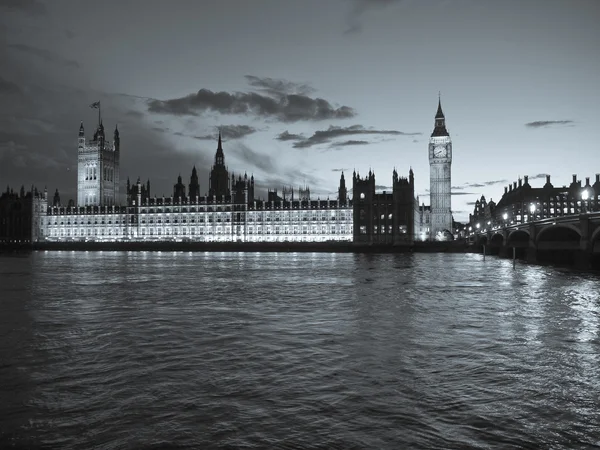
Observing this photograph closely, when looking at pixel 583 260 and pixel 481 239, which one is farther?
pixel 481 239

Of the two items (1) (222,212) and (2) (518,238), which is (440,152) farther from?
(2) (518,238)

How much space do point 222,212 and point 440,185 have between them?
7238 cm

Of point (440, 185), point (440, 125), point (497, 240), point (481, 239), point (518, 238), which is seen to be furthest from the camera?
point (440, 125)

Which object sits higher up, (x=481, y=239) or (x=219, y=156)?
(x=219, y=156)

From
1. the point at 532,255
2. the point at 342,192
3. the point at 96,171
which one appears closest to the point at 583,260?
the point at 532,255

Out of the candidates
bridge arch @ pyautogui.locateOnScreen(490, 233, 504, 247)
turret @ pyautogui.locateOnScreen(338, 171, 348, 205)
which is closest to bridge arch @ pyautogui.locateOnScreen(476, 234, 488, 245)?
bridge arch @ pyautogui.locateOnScreen(490, 233, 504, 247)

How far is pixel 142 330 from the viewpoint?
56.1 ft

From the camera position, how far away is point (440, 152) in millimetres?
178250

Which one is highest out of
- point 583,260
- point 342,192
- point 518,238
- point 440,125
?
point 440,125

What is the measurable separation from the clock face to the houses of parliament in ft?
1.11

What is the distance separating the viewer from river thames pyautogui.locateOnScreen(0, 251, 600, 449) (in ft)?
25.8

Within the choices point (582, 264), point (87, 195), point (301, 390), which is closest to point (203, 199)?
point (87, 195)

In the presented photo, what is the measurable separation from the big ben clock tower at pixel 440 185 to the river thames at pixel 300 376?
153827 millimetres

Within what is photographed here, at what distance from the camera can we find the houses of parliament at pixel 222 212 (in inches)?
5591
